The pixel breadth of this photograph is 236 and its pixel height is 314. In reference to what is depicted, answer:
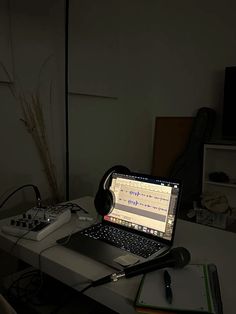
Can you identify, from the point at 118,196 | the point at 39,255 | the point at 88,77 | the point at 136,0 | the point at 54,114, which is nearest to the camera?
the point at 39,255

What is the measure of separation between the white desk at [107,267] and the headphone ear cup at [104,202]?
13 centimetres

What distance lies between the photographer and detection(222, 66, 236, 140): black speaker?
2.86 metres

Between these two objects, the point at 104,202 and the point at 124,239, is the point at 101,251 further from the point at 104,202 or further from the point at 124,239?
the point at 104,202

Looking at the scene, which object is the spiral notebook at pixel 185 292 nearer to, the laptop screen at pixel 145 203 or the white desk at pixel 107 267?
the white desk at pixel 107 267

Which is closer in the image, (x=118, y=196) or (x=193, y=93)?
(x=118, y=196)

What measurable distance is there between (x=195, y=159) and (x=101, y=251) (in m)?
2.27

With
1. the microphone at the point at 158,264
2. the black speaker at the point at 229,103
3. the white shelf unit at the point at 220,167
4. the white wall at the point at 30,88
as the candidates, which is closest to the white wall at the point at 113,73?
the white wall at the point at 30,88

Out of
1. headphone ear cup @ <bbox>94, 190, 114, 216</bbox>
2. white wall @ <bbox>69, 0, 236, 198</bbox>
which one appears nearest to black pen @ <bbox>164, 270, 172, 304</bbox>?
headphone ear cup @ <bbox>94, 190, 114, 216</bbox>

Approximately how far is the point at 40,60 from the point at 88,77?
522mm

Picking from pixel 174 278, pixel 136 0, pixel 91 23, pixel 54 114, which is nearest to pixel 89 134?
pixel 54 114

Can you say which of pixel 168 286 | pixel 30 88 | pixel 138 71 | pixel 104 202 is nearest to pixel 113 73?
pixel 138 71

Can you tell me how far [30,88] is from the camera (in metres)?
1.97

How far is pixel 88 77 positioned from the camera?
8.03 ft

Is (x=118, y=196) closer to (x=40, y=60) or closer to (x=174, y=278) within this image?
(x=174, y=278)
